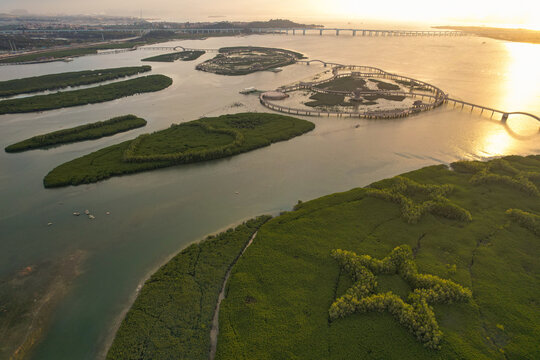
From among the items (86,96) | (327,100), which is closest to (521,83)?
(327,100)

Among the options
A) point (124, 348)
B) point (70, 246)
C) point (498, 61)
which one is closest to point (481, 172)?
point (124, 348)

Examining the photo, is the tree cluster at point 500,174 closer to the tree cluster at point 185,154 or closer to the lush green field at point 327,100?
the lush green field at point 327,100

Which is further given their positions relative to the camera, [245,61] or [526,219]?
[245,61]

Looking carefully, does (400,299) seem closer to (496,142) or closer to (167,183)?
(167,183)

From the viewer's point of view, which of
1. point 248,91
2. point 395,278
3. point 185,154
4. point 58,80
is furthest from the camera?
point 58,80

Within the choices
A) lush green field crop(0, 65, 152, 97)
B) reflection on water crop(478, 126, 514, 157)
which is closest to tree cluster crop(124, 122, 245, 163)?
reflection on water crop(478, 126, 514, 157)

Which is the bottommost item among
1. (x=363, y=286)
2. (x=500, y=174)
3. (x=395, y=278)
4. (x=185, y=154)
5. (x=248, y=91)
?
(x=395, y=278)
